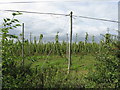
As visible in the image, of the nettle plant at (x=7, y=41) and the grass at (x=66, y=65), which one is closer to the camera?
the nettle plant at (x=7, y=41)

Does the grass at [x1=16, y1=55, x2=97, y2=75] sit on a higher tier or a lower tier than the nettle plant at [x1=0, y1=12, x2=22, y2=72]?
lower

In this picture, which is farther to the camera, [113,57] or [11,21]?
[113,57]

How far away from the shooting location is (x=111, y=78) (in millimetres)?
3168

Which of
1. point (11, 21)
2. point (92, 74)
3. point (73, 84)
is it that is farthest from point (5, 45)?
point (73, 84)

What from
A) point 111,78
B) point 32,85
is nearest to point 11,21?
point 32,85

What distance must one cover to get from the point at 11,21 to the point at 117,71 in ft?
6.58

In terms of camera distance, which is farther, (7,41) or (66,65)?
(66,65)

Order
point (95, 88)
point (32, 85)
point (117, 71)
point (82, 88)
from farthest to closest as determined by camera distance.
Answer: point (82, 88), point (32, 85), point (95, 88), point (117, 71)

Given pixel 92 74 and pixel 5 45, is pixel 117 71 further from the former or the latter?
pixel 5 45

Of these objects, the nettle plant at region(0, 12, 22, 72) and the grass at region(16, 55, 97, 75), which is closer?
the nettle plant at region(0, 12, 22, 72)

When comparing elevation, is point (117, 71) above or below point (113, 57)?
below

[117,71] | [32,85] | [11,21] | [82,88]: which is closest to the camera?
[11,21]

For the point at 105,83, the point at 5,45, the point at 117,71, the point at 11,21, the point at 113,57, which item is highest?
the point at 11,21

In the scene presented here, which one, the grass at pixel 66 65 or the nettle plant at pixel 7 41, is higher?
the nettle plant at pixel 7 41
